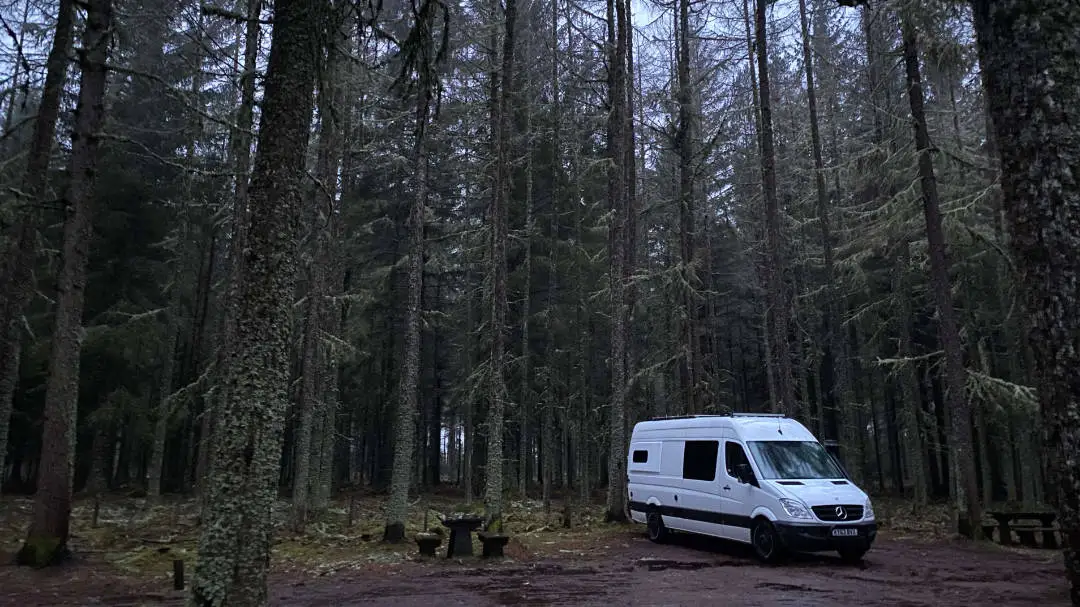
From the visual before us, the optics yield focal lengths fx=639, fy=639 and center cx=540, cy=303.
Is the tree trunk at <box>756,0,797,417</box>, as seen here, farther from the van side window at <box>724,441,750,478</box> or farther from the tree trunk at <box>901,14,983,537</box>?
the van side window at <box>724,441,750,478</box>

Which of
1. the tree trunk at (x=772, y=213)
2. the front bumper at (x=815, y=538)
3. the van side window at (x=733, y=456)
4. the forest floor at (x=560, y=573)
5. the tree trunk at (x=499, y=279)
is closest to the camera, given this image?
the forest floor at (x=560, y=573)

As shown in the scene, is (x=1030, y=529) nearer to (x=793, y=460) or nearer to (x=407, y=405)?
(x=793, y=460)

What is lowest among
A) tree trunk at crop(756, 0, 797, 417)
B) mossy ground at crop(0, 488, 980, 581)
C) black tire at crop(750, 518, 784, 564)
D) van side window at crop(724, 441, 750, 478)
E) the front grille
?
mossy ground at crop(0, 488, 980, 581)

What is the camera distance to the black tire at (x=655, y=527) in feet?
46.0

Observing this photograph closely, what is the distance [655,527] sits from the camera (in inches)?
558

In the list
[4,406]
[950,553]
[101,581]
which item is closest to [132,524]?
[4,406]

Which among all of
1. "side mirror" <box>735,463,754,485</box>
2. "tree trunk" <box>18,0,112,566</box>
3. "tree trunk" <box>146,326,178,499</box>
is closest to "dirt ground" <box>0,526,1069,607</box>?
"tree trunk" <box>18,0,112,566</box>

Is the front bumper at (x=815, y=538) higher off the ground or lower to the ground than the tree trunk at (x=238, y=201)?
lower

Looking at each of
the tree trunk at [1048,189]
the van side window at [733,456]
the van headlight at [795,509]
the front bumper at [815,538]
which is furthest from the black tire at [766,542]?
the tree trunk at [1048,189]

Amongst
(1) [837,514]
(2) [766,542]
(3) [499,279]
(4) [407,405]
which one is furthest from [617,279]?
(1) [837,514]

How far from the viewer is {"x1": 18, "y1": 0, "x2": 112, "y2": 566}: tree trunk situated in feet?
33.6

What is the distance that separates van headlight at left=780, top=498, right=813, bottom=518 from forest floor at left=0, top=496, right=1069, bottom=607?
2.77ft

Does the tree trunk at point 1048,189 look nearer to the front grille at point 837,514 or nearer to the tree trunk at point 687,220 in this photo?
the front grille at point 837,514

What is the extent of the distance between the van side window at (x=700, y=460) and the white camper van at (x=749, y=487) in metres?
0.02
